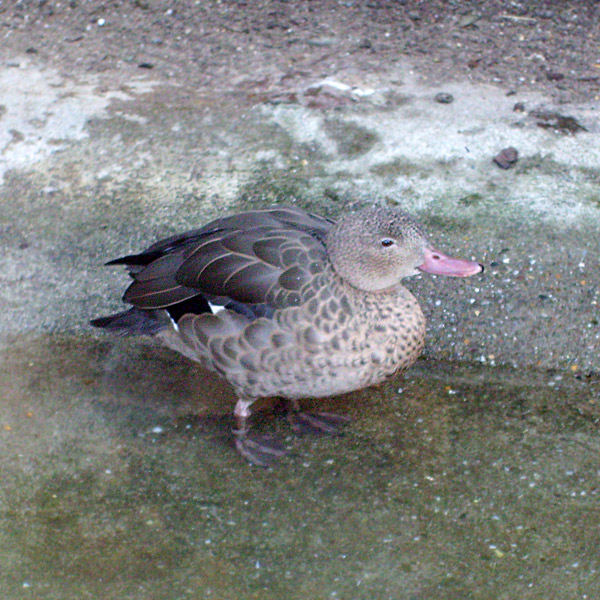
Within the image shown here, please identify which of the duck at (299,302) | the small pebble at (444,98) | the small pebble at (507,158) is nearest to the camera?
the duck at (299,302)

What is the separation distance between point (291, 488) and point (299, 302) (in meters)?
0.68

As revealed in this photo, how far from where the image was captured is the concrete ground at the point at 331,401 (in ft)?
8.71

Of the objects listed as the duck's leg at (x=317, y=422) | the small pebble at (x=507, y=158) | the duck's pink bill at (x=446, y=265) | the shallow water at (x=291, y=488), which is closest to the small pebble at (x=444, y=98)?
the small pebble at (x=507, y=158)

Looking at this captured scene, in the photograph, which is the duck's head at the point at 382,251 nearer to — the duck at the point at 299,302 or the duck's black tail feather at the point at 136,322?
the duck at the point at 299,302

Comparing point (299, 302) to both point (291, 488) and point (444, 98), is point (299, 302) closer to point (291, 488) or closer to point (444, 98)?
point (291, 488)

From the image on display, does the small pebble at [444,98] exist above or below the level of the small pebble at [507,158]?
above

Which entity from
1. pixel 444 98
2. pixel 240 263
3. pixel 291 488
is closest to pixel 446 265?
pixel 240 263

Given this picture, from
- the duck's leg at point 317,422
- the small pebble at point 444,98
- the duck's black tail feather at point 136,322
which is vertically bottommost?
the duck's leg at point 317,422

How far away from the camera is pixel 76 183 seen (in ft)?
13.9

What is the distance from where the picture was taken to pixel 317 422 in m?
3.24

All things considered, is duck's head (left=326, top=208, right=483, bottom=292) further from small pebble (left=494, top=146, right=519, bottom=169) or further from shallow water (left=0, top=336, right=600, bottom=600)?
small pebble (left=494, top=146, right=519, bottom=169)

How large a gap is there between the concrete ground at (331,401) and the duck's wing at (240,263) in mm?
511

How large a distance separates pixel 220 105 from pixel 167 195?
2.90ft

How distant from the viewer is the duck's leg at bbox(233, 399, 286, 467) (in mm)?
3064
